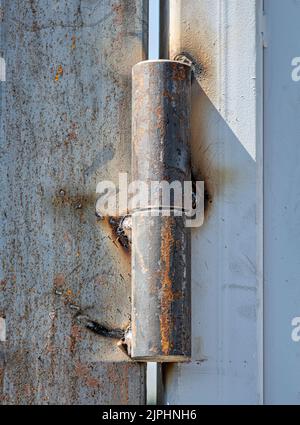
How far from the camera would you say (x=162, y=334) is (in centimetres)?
127

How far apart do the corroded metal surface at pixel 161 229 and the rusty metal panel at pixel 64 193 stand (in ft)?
0.19

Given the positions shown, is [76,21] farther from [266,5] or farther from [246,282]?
[246,282]

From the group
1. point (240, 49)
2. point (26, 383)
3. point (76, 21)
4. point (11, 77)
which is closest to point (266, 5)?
point (240, 49)

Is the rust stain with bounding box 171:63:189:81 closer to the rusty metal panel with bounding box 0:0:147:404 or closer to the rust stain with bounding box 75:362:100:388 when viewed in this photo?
the rusty metal panel with bounding box 0:0:147:404

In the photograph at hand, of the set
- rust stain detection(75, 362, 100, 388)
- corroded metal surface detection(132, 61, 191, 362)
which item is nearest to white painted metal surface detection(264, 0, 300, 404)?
corroded metal surface detection(132, 61, 191, 362)

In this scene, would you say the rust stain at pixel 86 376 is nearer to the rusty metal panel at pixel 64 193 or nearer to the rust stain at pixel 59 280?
the rusty metal panel at pixel 64 193

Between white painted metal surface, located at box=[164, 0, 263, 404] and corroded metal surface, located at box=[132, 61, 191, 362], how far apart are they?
0.04 m

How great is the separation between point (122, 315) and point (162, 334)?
10cm

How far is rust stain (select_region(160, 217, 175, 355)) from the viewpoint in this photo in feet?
4.14

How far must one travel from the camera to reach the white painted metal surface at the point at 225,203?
130 centimetres

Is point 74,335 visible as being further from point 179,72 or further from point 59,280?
point 179,72

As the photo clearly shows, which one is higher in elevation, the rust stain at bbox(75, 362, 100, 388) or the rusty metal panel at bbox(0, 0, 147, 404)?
the rusty metal panel at bbox(0, 0, 147, 404)

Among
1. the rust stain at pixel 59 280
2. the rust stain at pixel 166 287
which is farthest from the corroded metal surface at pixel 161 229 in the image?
the rust stain at pixel 59 280

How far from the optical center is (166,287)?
1.27 metres
